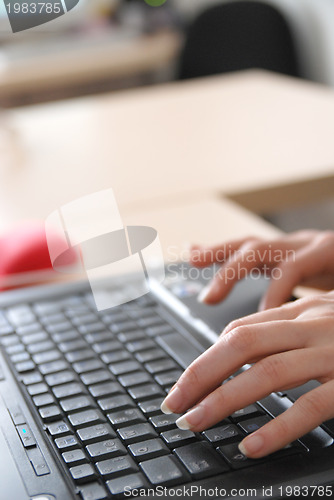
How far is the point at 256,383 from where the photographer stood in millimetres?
423

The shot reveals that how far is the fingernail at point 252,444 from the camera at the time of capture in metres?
0.39

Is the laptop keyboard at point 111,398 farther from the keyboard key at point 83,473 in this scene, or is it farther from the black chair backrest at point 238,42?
the black chair backrest at point 238,42

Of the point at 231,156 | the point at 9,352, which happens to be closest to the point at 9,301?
the point at 9,352

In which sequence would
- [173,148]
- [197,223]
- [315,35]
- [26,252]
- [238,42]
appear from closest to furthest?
[26,252], [197,223], [173,148], [238,42], [315,35]

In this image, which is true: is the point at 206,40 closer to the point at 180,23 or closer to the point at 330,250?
the point at 180,23

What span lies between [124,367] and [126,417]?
0.07 m

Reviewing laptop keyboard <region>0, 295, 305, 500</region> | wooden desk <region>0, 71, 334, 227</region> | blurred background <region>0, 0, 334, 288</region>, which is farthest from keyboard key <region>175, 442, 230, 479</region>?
blurred background <region>0, 0, 334, 288</region>

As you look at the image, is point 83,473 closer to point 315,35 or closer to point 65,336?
point 65,336

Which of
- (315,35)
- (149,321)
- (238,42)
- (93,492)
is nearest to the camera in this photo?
(93,492)

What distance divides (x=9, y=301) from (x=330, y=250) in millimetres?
309

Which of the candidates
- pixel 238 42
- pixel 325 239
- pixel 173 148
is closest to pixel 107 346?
pixel 325 239

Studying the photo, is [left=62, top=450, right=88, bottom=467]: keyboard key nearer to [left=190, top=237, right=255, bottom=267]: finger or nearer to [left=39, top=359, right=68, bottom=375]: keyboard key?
[left=39, top=359, right=68, bottom=375]: keyboard key

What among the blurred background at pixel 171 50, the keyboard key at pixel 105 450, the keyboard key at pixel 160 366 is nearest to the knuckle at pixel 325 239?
the keyboard key at pixel 160 366

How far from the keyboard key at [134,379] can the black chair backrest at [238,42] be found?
2151 mm
